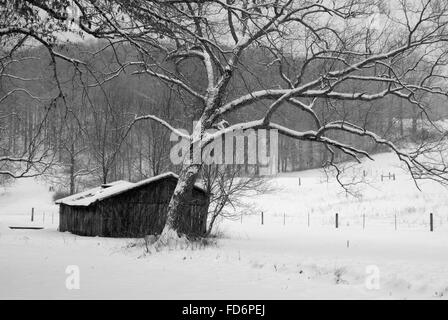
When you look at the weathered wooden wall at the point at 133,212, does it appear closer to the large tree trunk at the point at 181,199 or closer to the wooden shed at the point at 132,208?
the wooden shed at the point at 132,208

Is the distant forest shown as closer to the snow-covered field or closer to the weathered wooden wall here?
the weathered wooden wall

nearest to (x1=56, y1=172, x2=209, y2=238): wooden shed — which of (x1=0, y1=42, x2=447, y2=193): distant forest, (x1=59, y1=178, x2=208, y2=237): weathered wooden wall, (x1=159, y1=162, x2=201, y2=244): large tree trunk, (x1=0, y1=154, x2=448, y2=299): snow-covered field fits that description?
(x1=59, y1=178, x2=208, y2=237): weathered wooden wall

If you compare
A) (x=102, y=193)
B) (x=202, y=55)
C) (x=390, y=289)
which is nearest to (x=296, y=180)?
(x=102, y=193)

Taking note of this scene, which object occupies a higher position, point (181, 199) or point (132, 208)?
point (181, 199)

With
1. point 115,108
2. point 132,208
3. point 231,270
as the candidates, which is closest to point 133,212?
point 132,208

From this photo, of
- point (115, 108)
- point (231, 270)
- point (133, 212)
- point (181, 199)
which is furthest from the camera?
point (115, 108)

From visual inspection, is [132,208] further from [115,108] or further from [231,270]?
[115,108]

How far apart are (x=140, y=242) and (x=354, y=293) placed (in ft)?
33.8

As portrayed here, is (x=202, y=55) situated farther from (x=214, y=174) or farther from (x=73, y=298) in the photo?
(x=73, y=298)

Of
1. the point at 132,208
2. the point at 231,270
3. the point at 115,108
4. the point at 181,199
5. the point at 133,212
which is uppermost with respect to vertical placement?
the point at 115,108

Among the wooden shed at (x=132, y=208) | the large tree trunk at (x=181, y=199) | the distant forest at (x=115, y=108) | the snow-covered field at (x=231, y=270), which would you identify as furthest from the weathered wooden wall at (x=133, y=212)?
the large tree trunk at (x=181, y=199)

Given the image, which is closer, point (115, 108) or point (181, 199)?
point (181, 199)

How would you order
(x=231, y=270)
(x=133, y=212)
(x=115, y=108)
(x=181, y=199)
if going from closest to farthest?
(x=231, y=270)
(x=181, y=199)
(x=133, y=212)
(x=115, y=108)
